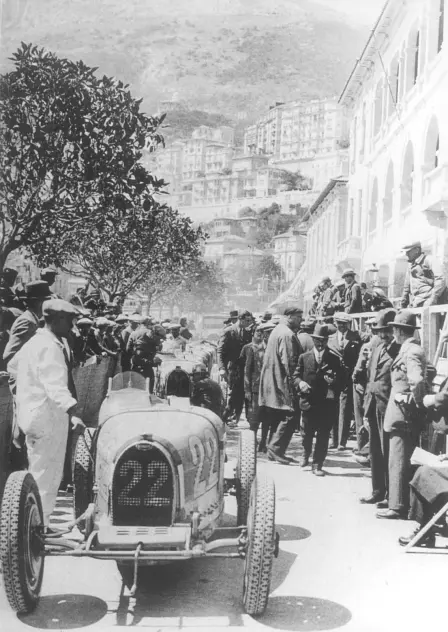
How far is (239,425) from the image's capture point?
1173 centimetres

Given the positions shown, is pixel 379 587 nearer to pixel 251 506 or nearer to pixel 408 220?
pixel 251 506

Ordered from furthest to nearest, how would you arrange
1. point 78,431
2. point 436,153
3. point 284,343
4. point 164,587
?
point 436,153 → point 284,343 → point 78,431 → point 164,587

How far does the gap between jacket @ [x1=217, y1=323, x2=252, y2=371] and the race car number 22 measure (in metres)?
6.78

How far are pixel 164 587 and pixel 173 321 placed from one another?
11136 mm

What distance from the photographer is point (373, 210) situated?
11.0m

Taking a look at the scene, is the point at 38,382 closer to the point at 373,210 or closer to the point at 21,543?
the point at 21,543

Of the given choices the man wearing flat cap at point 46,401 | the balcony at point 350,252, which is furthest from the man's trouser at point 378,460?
the balcony at point 350,252

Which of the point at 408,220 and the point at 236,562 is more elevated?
the point at 408,220

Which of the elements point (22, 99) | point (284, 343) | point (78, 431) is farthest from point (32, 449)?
point (284, 343)

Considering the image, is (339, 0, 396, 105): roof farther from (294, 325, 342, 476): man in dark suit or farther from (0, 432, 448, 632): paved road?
(0, 432, 448, 632): paved road

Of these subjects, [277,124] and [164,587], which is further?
[277,124]

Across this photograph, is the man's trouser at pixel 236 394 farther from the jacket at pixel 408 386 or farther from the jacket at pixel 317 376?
the jacket at pixel 408 386

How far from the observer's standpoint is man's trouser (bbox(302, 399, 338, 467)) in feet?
25.6

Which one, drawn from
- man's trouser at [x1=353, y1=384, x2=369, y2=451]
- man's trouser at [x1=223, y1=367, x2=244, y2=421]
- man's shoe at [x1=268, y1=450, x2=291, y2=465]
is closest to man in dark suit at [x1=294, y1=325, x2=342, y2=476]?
man's shoe at [x1=268, y1=450, x2=291, y2=465]
